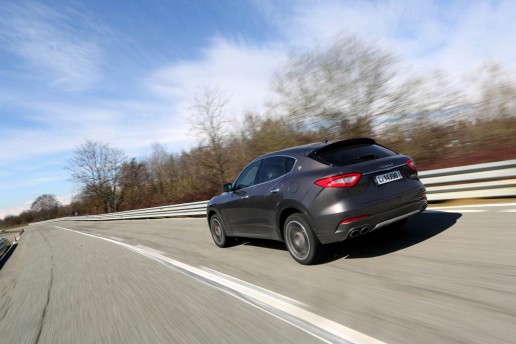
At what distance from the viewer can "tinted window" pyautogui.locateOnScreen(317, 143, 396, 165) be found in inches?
180

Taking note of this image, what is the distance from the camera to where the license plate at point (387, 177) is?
4.47 meters

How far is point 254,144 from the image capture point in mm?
20266

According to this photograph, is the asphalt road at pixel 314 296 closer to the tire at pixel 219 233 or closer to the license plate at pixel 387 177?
the tire at pixel 219 233

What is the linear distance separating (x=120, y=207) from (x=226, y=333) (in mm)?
56380

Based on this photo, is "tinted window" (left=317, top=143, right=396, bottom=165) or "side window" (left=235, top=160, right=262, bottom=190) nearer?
"tinted window" (left=317, top=143, right=396, bottom=165)

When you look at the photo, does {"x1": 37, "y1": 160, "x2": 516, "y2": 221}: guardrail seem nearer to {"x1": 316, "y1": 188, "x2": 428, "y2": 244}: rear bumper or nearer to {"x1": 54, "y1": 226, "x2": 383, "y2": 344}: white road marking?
{"x1": 316, "y1": 188, "x2": 428, "y2": 244}: rear bumper

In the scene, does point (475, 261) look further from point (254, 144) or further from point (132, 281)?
point (254, 144)

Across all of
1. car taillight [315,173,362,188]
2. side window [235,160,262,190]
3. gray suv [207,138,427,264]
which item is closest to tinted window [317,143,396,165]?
gray suv [207,138,427,264]

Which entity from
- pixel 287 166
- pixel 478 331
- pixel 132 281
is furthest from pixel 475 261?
pixel 132 281

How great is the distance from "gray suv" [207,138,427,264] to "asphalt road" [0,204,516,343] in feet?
1.57

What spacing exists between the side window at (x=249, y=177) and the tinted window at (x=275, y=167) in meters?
0.24

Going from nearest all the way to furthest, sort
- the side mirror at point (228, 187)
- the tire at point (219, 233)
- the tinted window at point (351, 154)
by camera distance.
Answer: the tinted window at point (351, 154), the side mirror at point (228, 187), the tire at point (219, 233)

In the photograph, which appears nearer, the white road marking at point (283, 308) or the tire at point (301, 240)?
the white road marking at point (283, 308)

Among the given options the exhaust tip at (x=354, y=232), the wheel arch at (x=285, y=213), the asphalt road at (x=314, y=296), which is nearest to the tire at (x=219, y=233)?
the asphalt road at (x=314, y=296)
